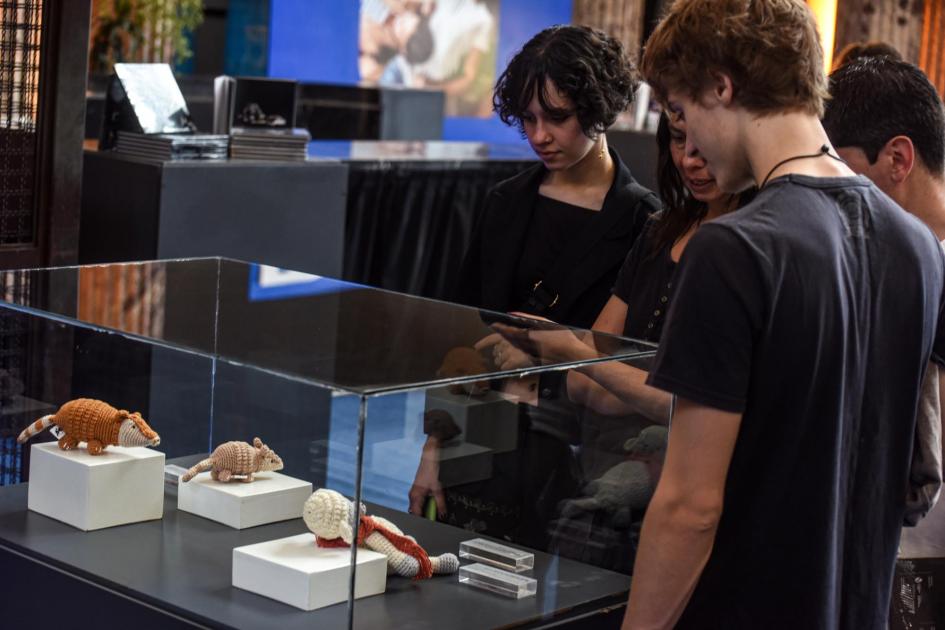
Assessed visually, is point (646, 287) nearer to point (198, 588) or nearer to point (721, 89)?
point (721, 89)

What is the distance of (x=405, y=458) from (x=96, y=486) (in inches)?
21.7

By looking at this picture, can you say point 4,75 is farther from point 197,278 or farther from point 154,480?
point 154,480

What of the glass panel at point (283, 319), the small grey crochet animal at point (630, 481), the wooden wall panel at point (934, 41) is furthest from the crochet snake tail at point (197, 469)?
the wooden wall panel at point (934, 41)

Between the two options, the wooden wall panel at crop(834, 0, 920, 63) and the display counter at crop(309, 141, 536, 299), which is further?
the wooden wall panel at crop(834, 0, 920, 63)

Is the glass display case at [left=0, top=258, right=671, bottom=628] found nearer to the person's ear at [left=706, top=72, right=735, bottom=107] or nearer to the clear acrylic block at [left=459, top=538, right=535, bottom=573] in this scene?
the clear acrylic block at [left=459, top=538, right=535, bottom=573]

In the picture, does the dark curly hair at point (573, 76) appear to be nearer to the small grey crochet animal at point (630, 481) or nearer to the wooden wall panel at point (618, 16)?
the small grey crochet animal at point (630, 481)

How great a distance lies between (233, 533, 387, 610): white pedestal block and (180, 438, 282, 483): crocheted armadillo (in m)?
0.26

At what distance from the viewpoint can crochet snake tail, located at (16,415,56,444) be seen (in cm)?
194

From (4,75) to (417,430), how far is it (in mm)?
2194

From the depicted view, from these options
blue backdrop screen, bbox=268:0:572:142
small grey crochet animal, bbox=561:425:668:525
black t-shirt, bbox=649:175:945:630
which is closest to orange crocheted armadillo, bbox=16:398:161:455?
small grey crochet animal, bbox=561:425:668:525

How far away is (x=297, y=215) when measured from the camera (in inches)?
164

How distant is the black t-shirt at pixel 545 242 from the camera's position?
2.41m

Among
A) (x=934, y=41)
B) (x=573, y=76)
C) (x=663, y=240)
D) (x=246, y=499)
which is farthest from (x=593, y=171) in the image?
(x=934, y=41)

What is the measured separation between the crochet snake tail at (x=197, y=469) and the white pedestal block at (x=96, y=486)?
33mm
